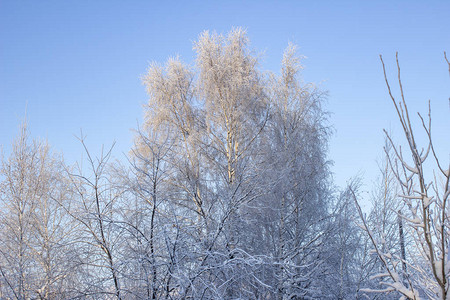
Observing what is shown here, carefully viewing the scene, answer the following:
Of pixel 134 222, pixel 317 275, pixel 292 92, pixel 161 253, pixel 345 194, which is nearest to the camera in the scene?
pixel 161 253

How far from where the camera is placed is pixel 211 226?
546 cm

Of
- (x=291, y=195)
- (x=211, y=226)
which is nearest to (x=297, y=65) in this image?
(x=291, y=195)

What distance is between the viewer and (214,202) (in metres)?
5.58

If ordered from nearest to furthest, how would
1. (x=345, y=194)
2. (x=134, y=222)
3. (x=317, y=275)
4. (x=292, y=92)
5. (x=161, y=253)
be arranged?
(x=161, y=253) < (x=134, y=222) < (x=317, y=275) < (x=345, y=194) < (x=292, y=92)

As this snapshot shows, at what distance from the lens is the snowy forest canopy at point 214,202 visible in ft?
16.0

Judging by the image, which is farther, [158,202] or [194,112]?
[194,112]

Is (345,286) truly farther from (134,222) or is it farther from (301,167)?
(134,222)

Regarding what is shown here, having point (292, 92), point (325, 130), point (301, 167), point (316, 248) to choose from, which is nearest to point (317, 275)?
point (316, 248)

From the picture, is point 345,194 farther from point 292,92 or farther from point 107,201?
point 107,201

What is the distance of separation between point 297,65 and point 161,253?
8.49m

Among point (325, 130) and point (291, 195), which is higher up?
point (325, 130)

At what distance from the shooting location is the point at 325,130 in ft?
37.9

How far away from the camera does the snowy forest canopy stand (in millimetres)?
4883

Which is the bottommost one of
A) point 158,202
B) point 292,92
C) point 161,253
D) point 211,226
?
point 161,253
